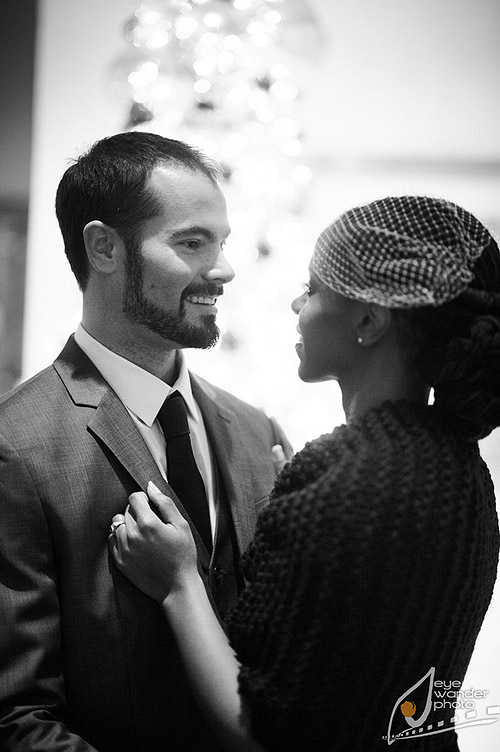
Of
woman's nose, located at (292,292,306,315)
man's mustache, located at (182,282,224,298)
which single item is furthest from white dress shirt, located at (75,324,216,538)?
woman's nose, located at (292,292,306,315)

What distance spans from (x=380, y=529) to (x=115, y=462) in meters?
0.59

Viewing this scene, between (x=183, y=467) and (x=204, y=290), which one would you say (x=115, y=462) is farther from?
(x=204, y=290)

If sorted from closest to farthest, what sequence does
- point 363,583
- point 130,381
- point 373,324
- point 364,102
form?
point 363,583 < point 373,324 < point 130,381 < point 364,102

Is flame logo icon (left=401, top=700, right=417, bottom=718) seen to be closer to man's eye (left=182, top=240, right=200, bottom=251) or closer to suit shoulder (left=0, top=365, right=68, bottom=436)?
suit shoulder (left=0, top=365, right=68, bottom=436)

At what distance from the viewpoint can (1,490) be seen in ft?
4.79

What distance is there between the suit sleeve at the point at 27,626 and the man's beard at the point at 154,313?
0.42 metres

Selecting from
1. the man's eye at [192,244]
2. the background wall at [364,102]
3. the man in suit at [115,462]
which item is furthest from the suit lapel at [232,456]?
the background wall at [364,102]

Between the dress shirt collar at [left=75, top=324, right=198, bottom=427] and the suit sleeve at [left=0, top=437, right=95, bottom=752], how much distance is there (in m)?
0.29

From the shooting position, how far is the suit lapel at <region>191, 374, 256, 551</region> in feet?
5.54

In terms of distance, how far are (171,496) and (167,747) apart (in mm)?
472

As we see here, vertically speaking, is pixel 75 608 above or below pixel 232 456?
below

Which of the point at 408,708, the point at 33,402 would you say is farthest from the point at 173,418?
the point at 408,708

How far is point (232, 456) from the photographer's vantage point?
181cm

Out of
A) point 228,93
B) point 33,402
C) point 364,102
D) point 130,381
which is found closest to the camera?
point 33,402
